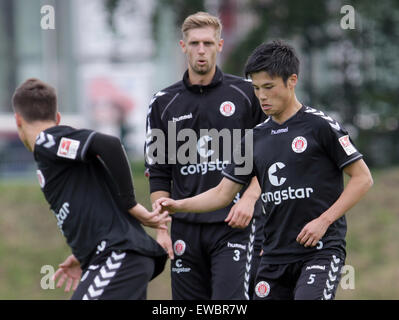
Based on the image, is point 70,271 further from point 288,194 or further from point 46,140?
point 288,194

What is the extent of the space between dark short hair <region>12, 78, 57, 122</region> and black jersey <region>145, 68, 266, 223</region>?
1.39 m

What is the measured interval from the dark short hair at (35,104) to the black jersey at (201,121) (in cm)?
139

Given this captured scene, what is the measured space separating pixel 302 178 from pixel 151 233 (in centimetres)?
913

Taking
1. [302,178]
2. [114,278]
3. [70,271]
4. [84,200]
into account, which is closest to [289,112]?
[302,178]

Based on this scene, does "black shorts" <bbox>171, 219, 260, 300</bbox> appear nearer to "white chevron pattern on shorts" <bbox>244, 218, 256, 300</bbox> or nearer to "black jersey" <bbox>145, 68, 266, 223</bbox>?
"white chevron pattern on shorts" <bbox>244, 218, 256, 300</bbox>

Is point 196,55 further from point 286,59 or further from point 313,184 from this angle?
point 313,184

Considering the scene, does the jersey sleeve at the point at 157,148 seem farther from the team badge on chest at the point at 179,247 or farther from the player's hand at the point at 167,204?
the player's hand at the point at 167,204

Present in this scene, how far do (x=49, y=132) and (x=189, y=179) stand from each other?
156cm

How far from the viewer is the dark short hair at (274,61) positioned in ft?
18.5

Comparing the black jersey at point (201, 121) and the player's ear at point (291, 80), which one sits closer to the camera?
the player's ear at point (291, 80)

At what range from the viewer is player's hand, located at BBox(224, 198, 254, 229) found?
6289mm

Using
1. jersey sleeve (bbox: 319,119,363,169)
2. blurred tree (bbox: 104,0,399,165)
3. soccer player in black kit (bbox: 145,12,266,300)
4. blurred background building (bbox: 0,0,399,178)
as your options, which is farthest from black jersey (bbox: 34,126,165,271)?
blurred tree (bbox: 104,0,399,165)

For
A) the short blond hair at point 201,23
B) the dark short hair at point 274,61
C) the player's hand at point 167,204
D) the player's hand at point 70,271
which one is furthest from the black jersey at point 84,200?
the short blond hair at point 201,23
